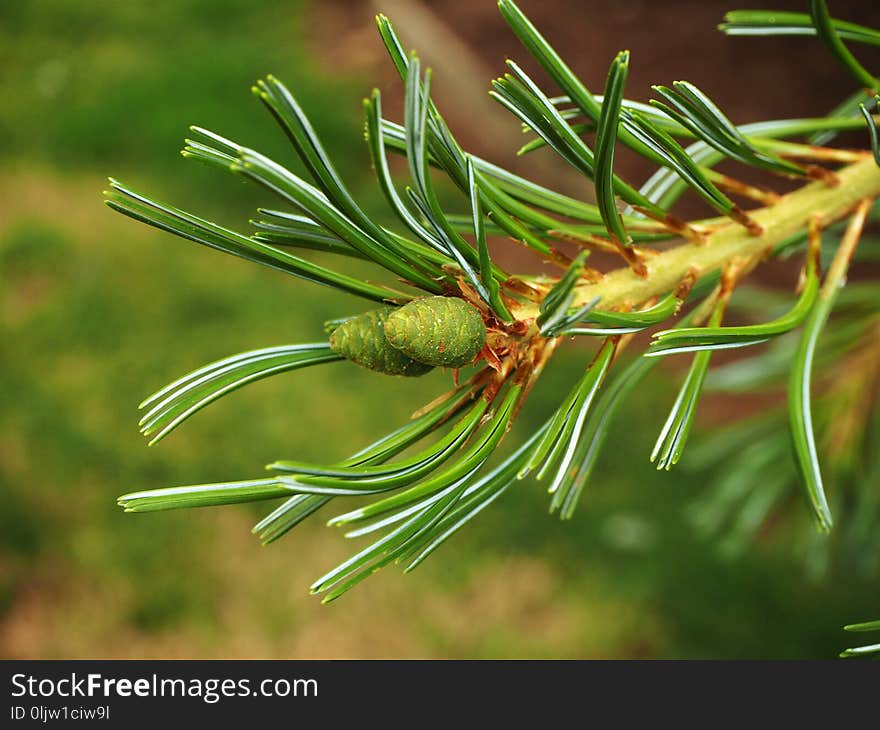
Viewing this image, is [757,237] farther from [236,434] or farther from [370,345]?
[236,434]

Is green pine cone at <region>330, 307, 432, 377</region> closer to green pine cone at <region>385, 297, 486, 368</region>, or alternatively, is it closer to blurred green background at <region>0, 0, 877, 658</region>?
green pine cone at <region>385, 297, 486, 368</region>

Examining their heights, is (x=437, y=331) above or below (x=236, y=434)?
below

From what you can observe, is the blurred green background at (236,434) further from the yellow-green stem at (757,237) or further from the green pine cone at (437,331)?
→ the green pine cone at (437,331)

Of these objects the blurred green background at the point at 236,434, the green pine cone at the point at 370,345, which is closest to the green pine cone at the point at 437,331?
the green pine cone at the point at 370,345

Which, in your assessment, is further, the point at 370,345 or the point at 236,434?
the point at 236,434

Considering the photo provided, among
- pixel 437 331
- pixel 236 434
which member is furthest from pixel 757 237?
pixel 236 434

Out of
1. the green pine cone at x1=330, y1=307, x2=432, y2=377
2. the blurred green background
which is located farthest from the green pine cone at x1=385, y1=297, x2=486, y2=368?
the blurred green background
